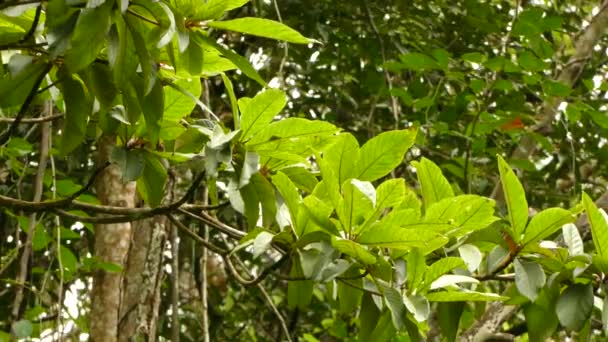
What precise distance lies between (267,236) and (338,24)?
1810 millimetres

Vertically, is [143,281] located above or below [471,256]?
below

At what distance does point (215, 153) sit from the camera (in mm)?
1022

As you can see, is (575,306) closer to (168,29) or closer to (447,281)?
(447,281)

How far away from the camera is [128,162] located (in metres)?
1.11

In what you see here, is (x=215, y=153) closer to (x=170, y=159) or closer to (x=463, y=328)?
(x=170, y=159)

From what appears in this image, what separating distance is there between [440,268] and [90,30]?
0.48 m

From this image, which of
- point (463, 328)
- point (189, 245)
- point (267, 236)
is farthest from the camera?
point (189, 245)

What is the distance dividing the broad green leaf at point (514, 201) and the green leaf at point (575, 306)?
0.29 ft

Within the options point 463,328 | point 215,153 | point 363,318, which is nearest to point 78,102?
point 215,153

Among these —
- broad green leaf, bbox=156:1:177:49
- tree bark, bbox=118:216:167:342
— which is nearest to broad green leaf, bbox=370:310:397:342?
broad green leaf, bbox=156:1:177:49

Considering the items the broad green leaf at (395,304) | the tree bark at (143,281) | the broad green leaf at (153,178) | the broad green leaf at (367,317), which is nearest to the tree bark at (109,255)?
the tree bark at (143,281)

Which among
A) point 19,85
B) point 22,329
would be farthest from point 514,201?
point 22,329

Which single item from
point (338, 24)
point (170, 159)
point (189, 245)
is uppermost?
point (170, 159)

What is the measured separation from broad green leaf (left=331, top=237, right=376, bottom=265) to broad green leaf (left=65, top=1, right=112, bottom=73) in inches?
13.1
